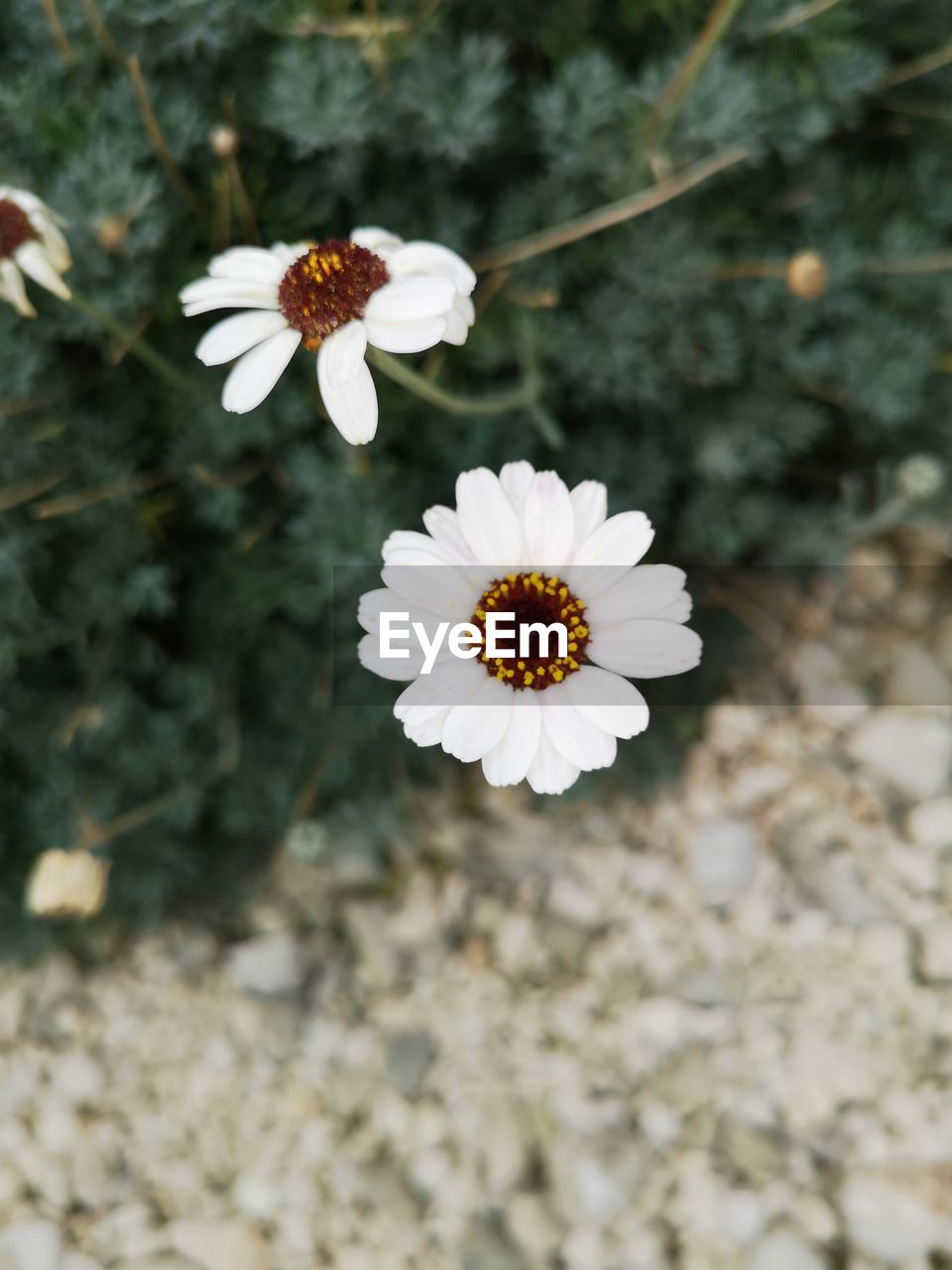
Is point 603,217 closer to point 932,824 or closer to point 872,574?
point 872,574

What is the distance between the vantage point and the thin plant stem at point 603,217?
1697 millimetres

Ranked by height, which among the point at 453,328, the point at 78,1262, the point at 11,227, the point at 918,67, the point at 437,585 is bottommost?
the point at 78,1262

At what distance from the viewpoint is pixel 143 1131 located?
1928mm

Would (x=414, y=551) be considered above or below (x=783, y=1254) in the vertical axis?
above

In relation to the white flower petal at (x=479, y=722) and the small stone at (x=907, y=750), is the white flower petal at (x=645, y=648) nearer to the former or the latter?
the white flower petal at (x=479, y=722)

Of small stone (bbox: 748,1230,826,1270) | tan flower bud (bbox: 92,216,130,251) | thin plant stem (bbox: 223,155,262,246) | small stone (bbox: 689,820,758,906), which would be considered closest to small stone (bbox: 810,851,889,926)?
small stone (bbox: 689,820,758,906)

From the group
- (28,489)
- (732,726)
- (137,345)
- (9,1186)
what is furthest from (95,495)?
(732,726)

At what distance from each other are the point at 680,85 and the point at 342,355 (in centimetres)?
85

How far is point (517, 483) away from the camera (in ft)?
3.86

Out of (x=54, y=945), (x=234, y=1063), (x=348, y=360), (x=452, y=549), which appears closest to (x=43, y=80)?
(x=348, y=360)

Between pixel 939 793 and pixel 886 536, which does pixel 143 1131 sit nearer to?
pixel 939 793

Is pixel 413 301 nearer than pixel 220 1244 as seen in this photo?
Yes

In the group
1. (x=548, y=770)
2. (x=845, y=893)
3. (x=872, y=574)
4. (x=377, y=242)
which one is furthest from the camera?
(x=872, y=574)

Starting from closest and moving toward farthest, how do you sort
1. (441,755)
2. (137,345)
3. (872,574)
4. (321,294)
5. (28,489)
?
(321,294) < (137,345) < (28,489) < (441,755) < (872,574)
